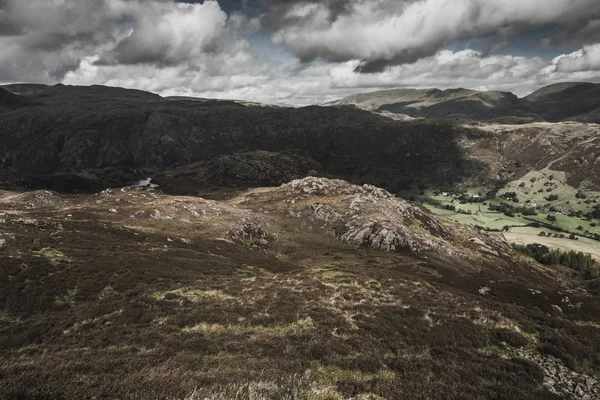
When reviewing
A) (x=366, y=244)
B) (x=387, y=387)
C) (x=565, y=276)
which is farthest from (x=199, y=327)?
(x=565, y=276)

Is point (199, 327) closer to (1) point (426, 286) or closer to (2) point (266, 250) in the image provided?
(1) point (426, 286)

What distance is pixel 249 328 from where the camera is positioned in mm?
29656

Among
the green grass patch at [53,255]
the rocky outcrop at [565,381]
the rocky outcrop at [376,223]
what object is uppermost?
the green grass patch at [53,255]

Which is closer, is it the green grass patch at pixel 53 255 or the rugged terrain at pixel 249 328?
the rugged terrain at pixel 249 328

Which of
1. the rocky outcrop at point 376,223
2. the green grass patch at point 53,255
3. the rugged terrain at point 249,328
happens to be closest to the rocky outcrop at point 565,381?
the rugged terrain at point 249,328

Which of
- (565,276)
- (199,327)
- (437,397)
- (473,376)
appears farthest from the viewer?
(565,276)

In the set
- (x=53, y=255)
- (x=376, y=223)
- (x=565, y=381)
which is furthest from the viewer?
(x=376, y=223)

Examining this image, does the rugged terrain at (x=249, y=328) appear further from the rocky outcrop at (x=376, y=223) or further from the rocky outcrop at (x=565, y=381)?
the rocky outcrop at (x=376, y=223)

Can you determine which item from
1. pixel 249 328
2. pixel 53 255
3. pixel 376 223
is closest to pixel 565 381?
pixel 249 328

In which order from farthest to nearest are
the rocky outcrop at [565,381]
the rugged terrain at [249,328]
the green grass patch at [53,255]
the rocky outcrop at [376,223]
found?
the rocky outcrop at [376,223] → the green grass patch at [53,255] → the rocky outcrop at [565,381] → the rugged terrain at [249,328]

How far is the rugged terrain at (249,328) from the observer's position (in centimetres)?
1814

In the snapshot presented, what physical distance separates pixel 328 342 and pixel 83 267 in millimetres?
34247

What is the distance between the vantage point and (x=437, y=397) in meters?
17.9

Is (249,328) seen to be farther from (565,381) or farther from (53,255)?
(53,255)
